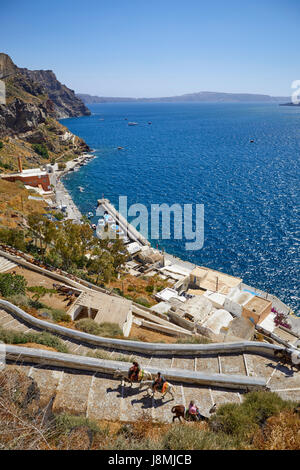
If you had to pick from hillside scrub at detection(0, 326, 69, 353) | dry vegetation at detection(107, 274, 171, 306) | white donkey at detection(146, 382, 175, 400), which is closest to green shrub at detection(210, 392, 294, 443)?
white donkey at detection(146, 382, 175, 400)

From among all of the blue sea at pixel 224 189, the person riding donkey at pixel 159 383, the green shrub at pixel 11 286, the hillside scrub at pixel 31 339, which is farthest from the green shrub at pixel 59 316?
the blue sea at pixel 224 189

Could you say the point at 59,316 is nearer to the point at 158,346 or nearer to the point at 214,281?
the point at 158,346

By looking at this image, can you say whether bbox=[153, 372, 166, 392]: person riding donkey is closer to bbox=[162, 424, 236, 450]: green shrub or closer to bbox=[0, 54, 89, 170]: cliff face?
bbox=[162, 424, 236, 450]: green shrub

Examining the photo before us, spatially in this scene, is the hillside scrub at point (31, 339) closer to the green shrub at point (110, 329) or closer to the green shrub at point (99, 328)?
the green shrub at point (99, 328)

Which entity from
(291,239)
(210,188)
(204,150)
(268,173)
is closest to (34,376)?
(291,239)

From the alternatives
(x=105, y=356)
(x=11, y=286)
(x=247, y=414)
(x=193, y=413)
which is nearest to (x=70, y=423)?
(x=193, y=413)

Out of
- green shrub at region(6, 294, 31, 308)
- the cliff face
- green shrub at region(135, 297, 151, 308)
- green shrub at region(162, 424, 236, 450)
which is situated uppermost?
the cliff face
